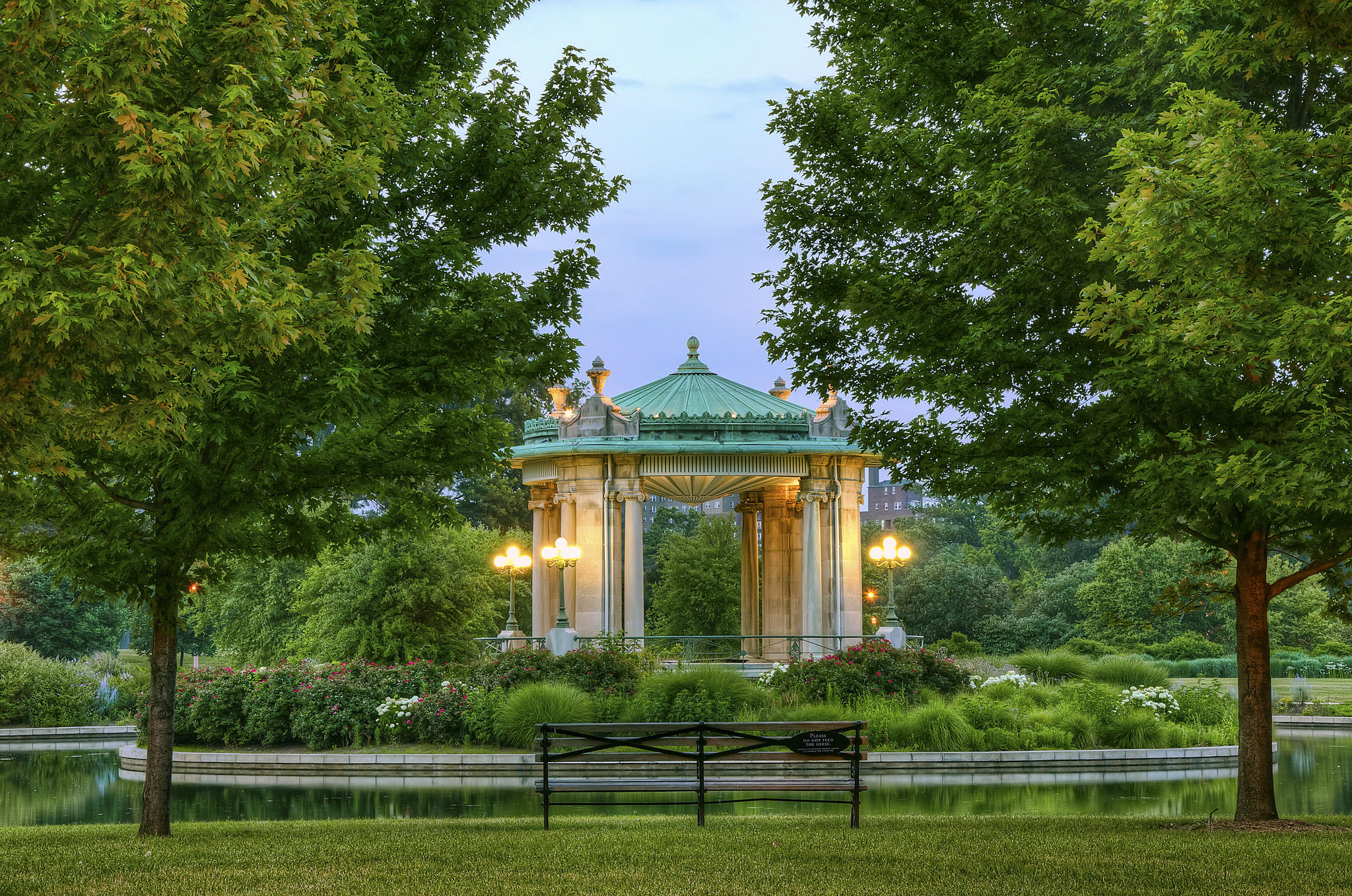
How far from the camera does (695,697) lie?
18.5 metres

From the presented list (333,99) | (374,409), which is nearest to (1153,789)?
(374,409)

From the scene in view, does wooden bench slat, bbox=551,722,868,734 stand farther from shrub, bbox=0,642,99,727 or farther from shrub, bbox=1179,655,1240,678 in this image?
shrub, bbox=1179,655,1240,678

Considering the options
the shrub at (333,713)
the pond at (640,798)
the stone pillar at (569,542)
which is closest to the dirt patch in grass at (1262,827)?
the pond at (640,798)

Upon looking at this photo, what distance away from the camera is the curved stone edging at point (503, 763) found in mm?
16734

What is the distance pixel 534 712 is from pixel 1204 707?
1157 cm

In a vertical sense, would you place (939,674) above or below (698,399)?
below

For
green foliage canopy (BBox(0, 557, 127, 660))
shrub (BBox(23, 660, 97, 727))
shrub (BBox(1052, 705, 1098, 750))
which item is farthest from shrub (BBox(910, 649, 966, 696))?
green foliage canopy (BBox(0, 557, 127, 660))

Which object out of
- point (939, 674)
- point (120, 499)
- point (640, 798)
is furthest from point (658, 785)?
point (939, 674)

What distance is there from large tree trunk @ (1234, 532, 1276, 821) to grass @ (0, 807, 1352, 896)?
82 cm

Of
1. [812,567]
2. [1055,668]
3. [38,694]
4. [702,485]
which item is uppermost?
[702,485]

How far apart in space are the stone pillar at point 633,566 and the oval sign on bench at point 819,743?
47.2 feet

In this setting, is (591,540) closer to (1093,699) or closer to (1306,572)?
(1093,699)

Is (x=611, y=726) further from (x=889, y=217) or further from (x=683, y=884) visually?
(x=889, y=217)

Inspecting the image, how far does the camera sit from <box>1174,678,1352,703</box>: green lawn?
1262 inches
